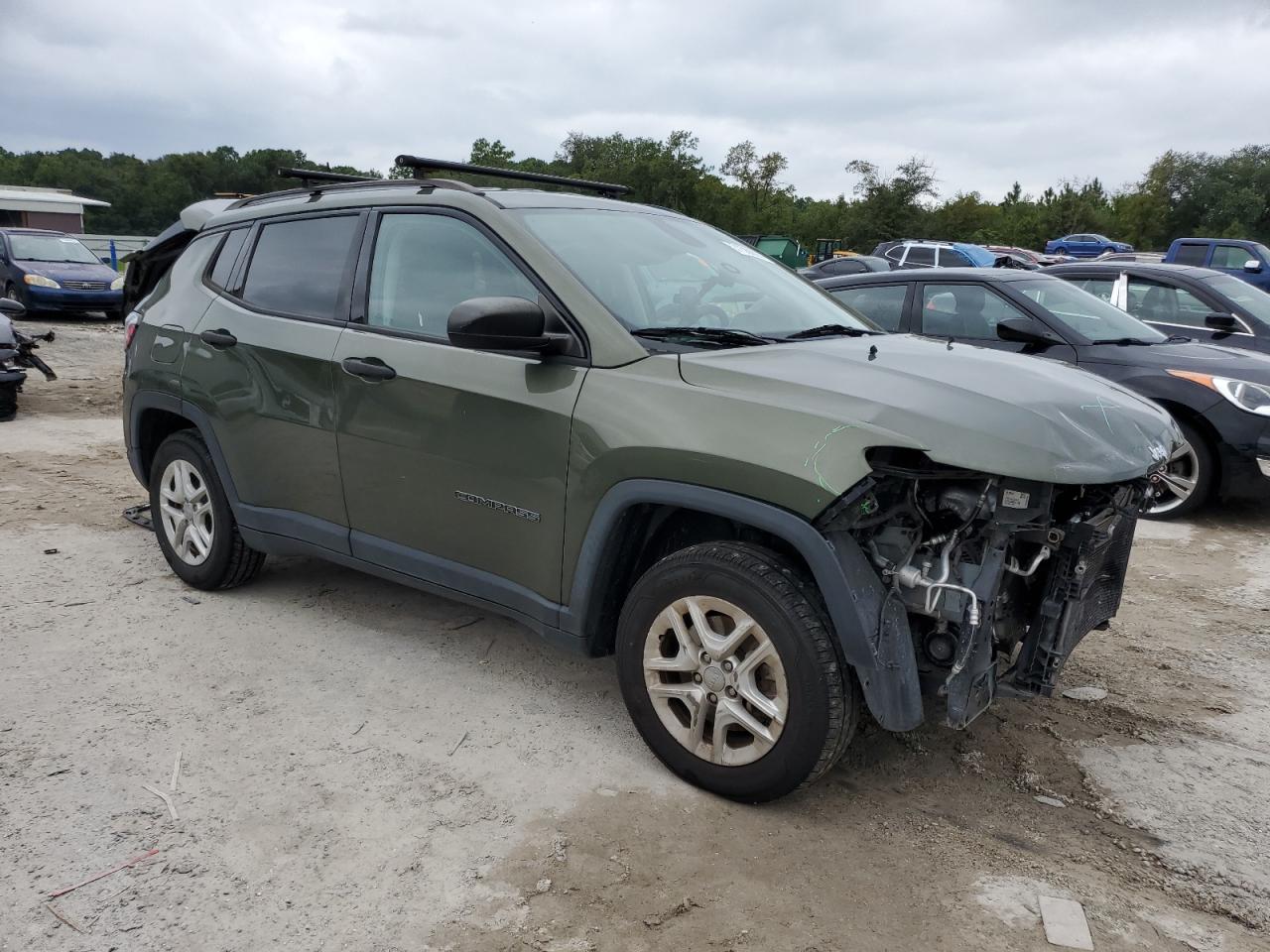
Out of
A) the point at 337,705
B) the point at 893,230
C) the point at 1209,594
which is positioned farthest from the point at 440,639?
the point at 893,230

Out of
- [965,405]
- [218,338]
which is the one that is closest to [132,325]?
[218,338]


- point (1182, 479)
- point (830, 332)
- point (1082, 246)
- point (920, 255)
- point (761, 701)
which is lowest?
point (761, 701)

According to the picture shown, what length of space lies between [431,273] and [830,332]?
151 centimetres

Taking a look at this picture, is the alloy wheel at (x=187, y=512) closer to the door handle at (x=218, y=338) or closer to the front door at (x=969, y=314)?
the door handle at (x=218, y=338)

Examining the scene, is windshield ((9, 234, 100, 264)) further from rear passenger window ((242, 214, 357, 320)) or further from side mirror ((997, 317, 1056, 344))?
side mirror ((997, 317, 1056, 344))

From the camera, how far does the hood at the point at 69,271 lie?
17188 millimetres

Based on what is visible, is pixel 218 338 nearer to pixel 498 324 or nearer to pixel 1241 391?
pixel 498 324

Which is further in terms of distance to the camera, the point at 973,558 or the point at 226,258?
the point at 226,258

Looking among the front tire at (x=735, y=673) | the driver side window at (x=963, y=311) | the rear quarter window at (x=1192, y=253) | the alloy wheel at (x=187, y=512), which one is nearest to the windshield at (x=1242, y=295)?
the driver side window at (x=963, y=311)

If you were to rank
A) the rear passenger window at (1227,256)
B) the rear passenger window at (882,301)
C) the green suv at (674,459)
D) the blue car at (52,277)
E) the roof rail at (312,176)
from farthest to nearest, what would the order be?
the rear passenger window at (1227,256)
the blue car at (52,277)
the rear passenger window at (882,301)
the roof rail at (312,176)
the green suv at (674,459)

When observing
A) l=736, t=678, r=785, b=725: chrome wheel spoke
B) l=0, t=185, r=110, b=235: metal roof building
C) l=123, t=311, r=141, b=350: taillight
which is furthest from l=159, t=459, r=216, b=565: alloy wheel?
l=0, t=185, r=110, b=235: metal roof building

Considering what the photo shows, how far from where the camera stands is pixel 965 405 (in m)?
2.81

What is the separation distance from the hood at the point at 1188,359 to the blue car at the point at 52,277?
15.8m

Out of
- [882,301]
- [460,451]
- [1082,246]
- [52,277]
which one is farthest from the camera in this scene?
[1082,246]
